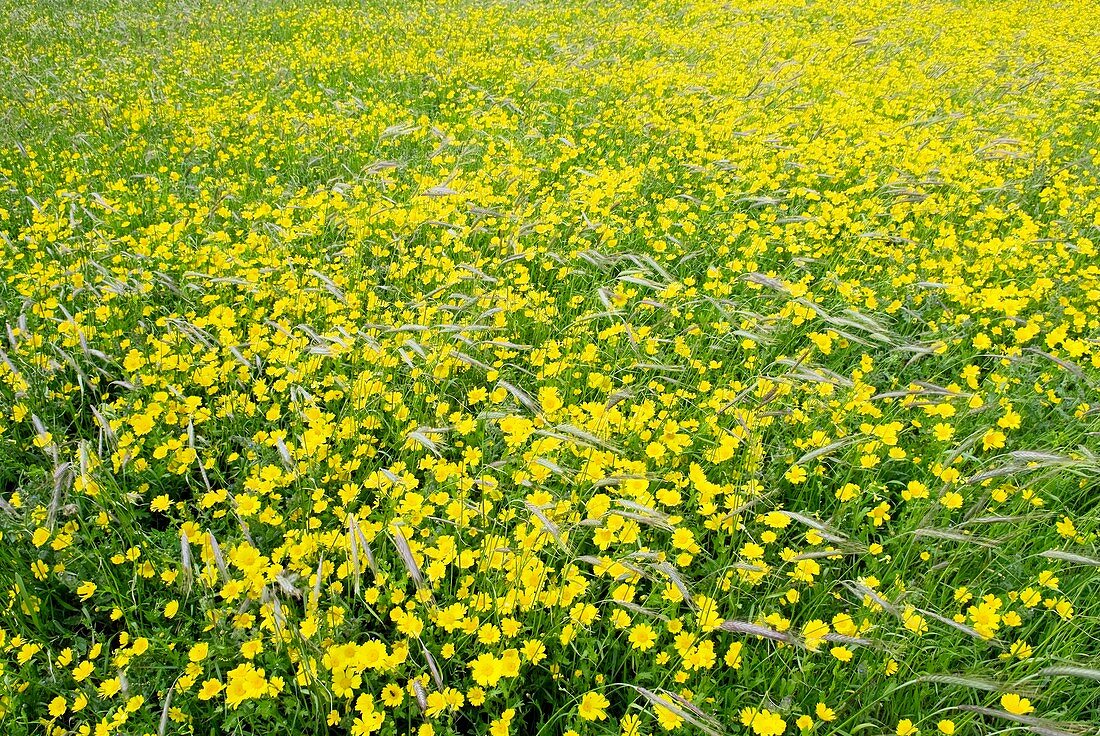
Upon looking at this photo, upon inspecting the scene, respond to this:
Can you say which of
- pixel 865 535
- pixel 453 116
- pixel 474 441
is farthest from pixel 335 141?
pixel 865 535

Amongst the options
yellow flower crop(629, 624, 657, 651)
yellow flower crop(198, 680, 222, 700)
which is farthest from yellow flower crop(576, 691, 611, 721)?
yellow flower crop(198, 680, 222, 700)

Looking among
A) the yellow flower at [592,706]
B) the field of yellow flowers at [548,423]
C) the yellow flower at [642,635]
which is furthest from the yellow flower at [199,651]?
the yellow flower at [642,635]

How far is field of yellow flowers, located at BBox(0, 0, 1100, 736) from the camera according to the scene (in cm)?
218

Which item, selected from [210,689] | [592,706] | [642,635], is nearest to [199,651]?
[210,689]

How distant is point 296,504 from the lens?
2.72 m

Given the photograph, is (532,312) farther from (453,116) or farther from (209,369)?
(453,116)

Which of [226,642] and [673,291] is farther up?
[673,291]

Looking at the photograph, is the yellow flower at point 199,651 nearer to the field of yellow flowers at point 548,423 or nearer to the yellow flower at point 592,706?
the field of yellow flowers at point 548,423

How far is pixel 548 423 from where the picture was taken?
2834 millimetres

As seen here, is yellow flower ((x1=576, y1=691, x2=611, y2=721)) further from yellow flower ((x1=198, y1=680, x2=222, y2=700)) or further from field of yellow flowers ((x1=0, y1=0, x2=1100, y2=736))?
yellow flower ((x1=198, y1=680, x2=222, y2=700))

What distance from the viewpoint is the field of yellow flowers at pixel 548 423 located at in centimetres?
218

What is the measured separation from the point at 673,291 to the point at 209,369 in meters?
2.57

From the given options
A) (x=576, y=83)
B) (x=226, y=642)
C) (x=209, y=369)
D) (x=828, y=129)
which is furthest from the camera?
(x=576, y=83)

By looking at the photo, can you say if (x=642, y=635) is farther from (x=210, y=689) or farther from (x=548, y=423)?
(x=210, y=689)
